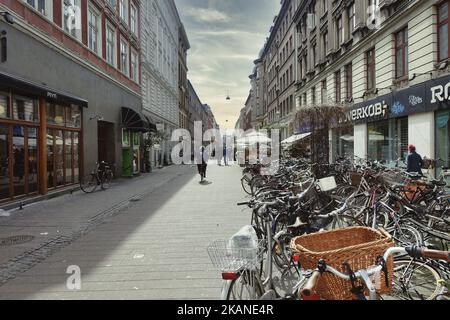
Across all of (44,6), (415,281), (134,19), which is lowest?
(415,281)

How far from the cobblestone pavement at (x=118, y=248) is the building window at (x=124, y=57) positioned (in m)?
12.0

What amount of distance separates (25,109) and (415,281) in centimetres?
1099

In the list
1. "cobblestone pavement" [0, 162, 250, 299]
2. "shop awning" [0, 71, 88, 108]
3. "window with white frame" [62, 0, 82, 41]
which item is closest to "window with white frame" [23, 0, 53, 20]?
"window with white frame" [62, 0, 82, 41]

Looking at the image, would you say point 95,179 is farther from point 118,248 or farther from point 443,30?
point 443,30

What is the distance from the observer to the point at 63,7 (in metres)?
13.1

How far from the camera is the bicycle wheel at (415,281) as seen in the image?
3111mm

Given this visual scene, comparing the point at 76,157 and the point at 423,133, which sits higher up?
the point at 423,133

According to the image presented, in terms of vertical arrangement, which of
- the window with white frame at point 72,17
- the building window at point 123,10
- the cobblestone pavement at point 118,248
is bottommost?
the cobblestone pavement at point 118,248

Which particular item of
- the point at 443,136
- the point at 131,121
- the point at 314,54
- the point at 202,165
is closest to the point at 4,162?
the point at 202,165

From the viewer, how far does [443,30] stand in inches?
455

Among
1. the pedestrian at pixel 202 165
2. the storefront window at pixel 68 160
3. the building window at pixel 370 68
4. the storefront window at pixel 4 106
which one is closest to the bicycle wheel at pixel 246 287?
the storefront window at pixel 4 106

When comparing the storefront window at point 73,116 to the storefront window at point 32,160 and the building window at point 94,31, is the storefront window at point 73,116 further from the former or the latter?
the building window at point 94,31

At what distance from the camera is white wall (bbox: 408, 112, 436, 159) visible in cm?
1186

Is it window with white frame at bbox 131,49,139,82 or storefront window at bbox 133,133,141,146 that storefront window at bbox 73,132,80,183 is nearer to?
storefront window at bbox 133,133,141,146
